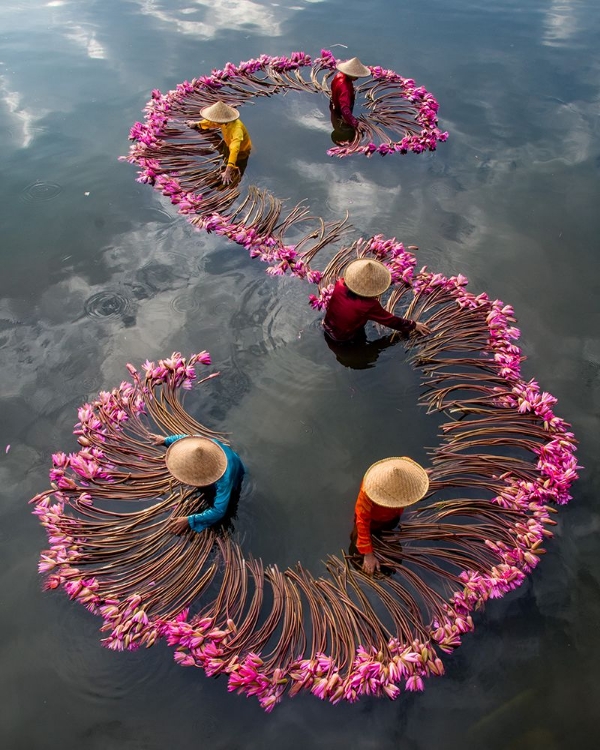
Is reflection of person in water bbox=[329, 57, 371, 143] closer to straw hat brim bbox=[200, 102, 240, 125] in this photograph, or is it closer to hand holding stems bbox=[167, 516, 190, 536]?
straw hat brim bbox=[200, 102, 240, 125]

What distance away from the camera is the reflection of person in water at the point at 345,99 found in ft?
25.2

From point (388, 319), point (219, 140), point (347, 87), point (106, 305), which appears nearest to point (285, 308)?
point (388, 319)

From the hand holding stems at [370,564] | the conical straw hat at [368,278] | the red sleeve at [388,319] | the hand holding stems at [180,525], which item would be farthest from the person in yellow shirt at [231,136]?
the hand holding stems at [370,564]

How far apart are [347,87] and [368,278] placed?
426 cm

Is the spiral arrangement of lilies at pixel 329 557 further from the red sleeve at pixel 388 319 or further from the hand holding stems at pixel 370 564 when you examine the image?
the red sleeve at pixel 388 319

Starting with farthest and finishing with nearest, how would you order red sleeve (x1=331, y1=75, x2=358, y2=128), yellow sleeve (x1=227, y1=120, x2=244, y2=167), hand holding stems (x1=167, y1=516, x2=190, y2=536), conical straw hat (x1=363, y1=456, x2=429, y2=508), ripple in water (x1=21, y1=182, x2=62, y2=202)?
red sleeve (x1=331, y1=75, x2=358, y2=128) < ripple in water (x1=21, y1=182, x2=62, y2=202) < yellow sleeve (x1=227, y1=120, x2=244, y2=167) < hand holding stems (x1=167, y1=516, x2=190, y2=536) < conical straw hat (x1=363, y1=456, x2=429, y2=508)

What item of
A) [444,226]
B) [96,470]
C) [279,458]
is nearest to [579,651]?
[279,458]

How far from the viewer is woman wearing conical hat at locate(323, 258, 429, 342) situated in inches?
192

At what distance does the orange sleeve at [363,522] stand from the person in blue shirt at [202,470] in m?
0.95

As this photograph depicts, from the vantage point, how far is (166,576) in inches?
163

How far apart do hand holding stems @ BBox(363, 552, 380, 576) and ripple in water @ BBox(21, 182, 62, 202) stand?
6009 millimetres

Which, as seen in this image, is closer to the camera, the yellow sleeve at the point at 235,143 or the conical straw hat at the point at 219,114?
the conical straw hat at the point at 219,114

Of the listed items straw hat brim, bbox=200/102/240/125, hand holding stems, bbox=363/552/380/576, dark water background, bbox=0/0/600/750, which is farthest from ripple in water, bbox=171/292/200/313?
hand holding stems, bbox=363/552/380/576

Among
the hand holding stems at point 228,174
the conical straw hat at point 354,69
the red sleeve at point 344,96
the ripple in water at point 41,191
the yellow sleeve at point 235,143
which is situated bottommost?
the ripple in water at point 41,191
